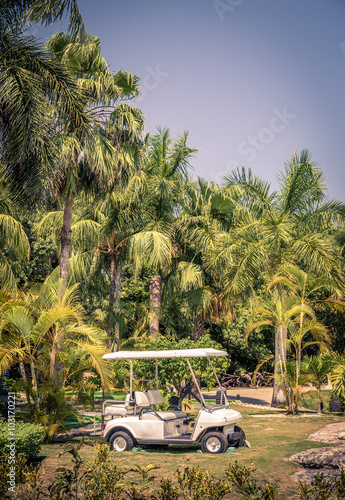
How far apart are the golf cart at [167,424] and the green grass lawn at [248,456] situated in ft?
0.84

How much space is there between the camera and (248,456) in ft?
29.5

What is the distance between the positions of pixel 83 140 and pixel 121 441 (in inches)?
327

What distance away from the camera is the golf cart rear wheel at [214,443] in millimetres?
9148

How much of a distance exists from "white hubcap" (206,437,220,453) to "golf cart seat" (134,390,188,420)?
891 mm

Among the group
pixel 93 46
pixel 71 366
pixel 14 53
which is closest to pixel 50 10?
pixel 14 53

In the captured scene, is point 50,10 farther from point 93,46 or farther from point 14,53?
point 93,46

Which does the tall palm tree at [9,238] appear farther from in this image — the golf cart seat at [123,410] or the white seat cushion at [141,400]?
the white seat cushion at [141,400]

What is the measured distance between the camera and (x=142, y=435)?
954 centimetres

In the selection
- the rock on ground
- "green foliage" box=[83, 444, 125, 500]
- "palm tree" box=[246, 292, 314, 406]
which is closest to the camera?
"green foliage" box=[83, 444, 125, 500]

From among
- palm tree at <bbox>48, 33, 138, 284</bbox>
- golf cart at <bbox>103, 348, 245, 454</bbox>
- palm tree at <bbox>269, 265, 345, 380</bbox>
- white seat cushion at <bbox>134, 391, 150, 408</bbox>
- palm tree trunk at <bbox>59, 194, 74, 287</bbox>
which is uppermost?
palm tree at <bbox>48, 33, 138, 284</bbox>

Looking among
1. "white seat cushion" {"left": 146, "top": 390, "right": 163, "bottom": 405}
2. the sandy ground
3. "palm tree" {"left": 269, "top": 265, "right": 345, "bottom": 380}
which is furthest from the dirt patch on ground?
the sandy ground

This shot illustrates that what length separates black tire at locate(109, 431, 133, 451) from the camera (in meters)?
9.59

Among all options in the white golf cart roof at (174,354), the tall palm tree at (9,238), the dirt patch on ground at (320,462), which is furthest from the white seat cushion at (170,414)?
the tall palm tree at (9,238)

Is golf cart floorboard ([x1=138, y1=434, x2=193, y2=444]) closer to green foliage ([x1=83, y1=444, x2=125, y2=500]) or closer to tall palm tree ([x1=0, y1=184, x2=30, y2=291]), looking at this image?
green foliage ([x1=83, y1=444, x2=125, y2=500])
